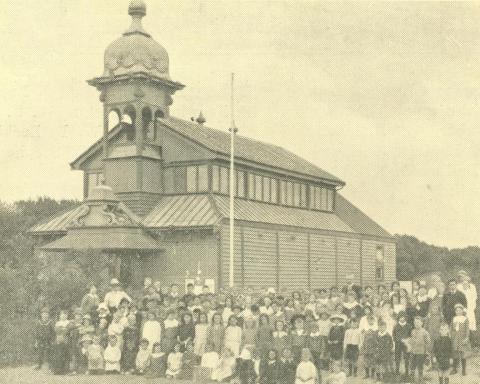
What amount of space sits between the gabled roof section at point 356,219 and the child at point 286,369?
29256mm

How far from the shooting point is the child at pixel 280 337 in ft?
51.1

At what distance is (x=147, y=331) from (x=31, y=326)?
403 centimetres

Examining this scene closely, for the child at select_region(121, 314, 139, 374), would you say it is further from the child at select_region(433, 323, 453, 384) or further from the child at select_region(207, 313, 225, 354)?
the child at select_region(433, 323, 453, 384)

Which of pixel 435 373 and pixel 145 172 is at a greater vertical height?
pixel 145 172

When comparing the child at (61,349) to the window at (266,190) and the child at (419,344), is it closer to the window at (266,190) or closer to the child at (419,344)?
the child at (419,344)

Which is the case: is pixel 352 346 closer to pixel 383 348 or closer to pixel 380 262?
pixel 383 348

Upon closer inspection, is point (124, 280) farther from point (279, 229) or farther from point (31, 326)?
point (31, 326)

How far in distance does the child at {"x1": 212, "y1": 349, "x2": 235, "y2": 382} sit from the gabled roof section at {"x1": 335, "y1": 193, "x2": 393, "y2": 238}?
28362 mm

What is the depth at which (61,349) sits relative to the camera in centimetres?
1739

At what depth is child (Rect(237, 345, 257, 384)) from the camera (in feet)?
51.3

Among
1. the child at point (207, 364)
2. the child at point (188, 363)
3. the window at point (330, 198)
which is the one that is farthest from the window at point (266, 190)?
the child at point (207, 364)

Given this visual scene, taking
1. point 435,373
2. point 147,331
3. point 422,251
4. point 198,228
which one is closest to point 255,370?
point 147,331

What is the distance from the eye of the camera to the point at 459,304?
1616 centimetres

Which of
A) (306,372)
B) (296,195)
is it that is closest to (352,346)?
(306,372)
